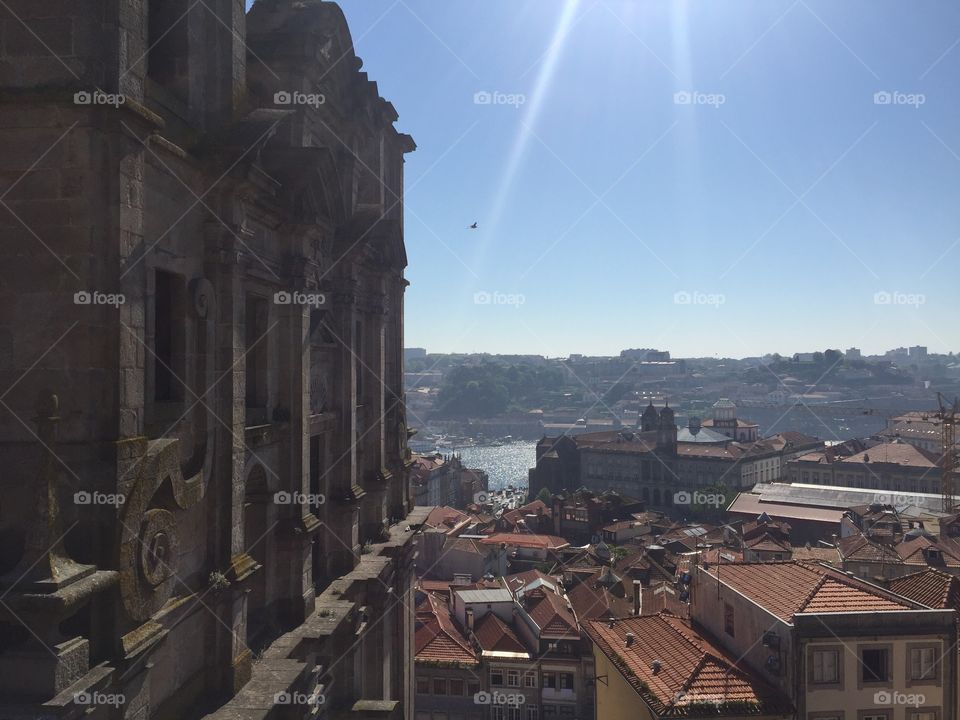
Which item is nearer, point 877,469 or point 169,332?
point 169,332

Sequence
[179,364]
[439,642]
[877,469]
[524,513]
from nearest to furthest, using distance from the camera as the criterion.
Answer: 1. [179,364]
2. [439,642]
3. [524,513]
4. [877,469]

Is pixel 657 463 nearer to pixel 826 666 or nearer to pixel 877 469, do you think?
pixel 877 469

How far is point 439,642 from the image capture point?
123ft

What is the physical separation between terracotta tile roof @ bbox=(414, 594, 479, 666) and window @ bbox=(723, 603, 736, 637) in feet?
61.4

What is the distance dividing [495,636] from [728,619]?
65.4 ft

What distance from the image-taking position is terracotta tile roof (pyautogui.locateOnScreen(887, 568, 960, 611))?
21.3 metres

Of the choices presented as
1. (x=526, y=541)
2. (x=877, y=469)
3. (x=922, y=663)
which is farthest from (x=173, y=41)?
(x=877, y=469)

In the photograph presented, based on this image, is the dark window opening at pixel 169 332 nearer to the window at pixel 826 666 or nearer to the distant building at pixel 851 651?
the distant building at pixel 851 651

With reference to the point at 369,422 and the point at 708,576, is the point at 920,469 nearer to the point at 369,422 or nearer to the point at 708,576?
the point at 708,576

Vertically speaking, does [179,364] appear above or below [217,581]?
above

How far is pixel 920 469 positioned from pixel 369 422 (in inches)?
4126

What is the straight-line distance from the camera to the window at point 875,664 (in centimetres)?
1812

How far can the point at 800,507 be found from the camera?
81.3 meters

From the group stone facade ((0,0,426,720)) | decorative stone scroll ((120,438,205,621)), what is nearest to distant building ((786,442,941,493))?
stone facade ((0,0,426,720))
